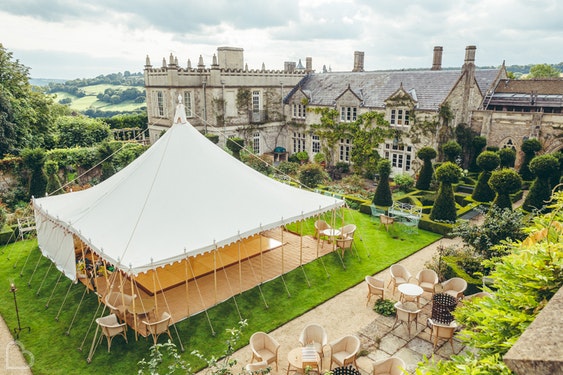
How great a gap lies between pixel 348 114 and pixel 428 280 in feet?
55.9

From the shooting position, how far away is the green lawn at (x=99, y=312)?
27.9 ft

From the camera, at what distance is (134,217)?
32.6 ft

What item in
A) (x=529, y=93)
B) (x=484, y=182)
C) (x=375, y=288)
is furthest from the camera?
(x=529, y=93)

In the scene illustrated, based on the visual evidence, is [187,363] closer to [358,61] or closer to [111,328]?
[111,328]

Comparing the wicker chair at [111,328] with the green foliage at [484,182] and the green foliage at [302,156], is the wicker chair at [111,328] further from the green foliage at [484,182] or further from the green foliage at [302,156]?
the green foliage at [302,156]

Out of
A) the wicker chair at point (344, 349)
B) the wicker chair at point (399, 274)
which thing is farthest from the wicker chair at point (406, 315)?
the wicker chair at point (344, 349)

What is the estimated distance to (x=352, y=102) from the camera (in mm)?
25656

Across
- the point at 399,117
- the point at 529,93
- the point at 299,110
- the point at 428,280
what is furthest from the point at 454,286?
the point at 529,93

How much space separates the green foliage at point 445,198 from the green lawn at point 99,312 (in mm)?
1991

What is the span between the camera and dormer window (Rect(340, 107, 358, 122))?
2583cm

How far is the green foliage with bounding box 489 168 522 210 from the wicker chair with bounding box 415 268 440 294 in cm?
522

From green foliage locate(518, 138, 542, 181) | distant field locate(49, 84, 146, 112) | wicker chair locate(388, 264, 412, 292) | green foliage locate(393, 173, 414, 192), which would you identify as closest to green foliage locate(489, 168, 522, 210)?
wicker chair locate(388, 264, 412, 292)

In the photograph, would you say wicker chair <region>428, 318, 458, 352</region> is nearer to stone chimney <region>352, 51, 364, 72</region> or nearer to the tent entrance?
the tent entrance

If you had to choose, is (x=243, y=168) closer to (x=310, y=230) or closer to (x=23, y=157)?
(x=310, y=230)
